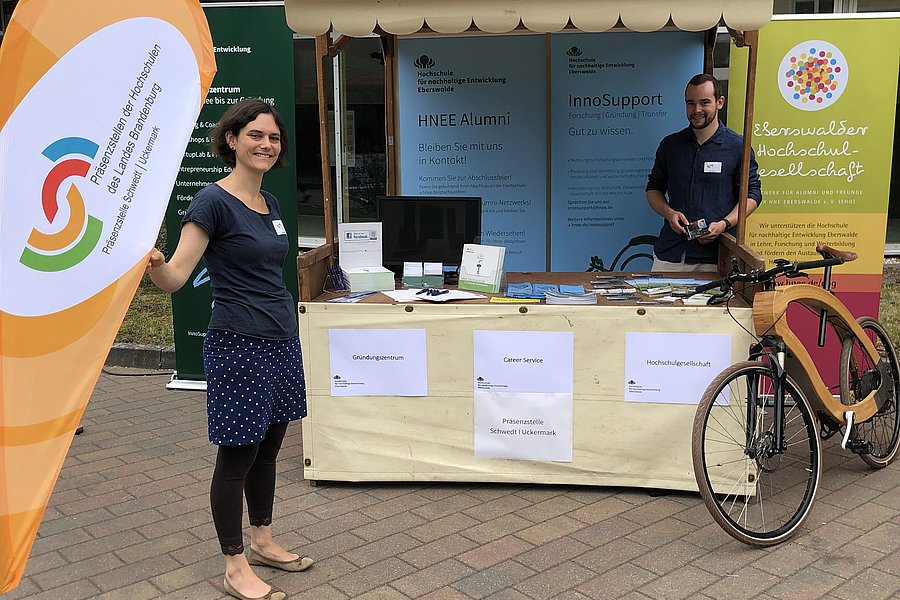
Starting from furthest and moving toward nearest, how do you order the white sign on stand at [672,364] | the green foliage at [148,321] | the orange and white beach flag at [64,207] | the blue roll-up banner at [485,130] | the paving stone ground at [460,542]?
the green foliage at [148,321] → the blue roll-up banner at [485,130] → the white sign on stand at [672,364] → the paving stone ground at [460,542] → the orange and white beach flag at [64,207]

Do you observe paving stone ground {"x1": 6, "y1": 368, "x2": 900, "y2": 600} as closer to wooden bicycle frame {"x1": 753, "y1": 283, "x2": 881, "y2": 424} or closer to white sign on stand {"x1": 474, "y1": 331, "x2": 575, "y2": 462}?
white sign on stand {"x1": 474, "y1": 331, "x2": 575, "y2": 462}

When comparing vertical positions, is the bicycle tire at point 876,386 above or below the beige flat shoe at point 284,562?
above

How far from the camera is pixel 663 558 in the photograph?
3.47 meters

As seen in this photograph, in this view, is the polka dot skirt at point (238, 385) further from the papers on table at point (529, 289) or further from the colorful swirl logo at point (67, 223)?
the papers on table at point (529, 289)

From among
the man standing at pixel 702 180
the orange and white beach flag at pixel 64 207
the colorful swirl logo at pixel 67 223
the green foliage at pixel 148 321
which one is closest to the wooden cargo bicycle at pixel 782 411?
the man standing at pixel 702 180

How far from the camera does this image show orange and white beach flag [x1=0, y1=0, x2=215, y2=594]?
1.89m

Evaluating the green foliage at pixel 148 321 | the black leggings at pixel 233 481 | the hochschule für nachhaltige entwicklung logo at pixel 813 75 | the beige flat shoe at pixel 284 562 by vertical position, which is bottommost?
the beige flat shoe at pixel 284 562

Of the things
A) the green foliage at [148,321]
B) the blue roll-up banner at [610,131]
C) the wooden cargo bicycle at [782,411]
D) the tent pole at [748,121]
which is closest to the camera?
the wooden cargo bicycle at [782,411]

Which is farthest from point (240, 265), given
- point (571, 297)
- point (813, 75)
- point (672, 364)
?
point (813, 75)

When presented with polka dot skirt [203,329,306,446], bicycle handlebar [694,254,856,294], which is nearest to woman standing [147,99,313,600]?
polka dot skirt [203,329,306,446]

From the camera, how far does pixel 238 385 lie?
10.0ft

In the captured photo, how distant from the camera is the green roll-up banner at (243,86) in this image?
544cm

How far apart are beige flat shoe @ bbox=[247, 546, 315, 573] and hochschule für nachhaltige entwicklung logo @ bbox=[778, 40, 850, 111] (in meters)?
3.79

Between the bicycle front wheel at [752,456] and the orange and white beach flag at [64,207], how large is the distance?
2.31 metres
